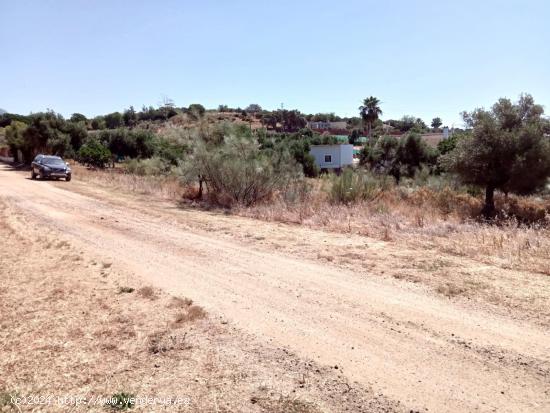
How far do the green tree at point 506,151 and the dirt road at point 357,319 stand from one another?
11701 millimetres

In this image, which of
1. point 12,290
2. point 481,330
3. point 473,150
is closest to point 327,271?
point 481,330

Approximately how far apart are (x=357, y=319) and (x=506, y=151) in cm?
1644

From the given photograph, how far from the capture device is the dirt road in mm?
3619

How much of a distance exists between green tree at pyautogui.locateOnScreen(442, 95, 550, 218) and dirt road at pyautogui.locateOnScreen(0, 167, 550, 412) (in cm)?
1170

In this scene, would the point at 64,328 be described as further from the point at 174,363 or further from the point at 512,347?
the point at 512,347

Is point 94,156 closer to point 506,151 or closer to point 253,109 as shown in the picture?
point 506,151

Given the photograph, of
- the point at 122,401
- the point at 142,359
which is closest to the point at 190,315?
the point at 142,359

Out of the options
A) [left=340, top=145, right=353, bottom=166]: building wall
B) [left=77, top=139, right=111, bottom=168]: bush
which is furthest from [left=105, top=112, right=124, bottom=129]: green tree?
[left=77, top=139, right=111, bottom=168]: bush

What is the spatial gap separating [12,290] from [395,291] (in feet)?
17.9

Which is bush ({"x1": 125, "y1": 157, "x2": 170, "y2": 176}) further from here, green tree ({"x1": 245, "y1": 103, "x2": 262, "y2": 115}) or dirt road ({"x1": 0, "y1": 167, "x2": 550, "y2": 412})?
green tree ({"x1": 245, "y1": 103, "x2": 262, "y2": 115})

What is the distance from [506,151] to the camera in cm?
1841

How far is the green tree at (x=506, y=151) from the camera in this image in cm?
1811

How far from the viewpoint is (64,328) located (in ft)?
16.2

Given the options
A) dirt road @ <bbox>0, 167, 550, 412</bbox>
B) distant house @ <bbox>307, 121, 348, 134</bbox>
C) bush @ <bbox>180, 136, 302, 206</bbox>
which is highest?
distant house @ <bbox>307, 121, 348, 134</bbox>
